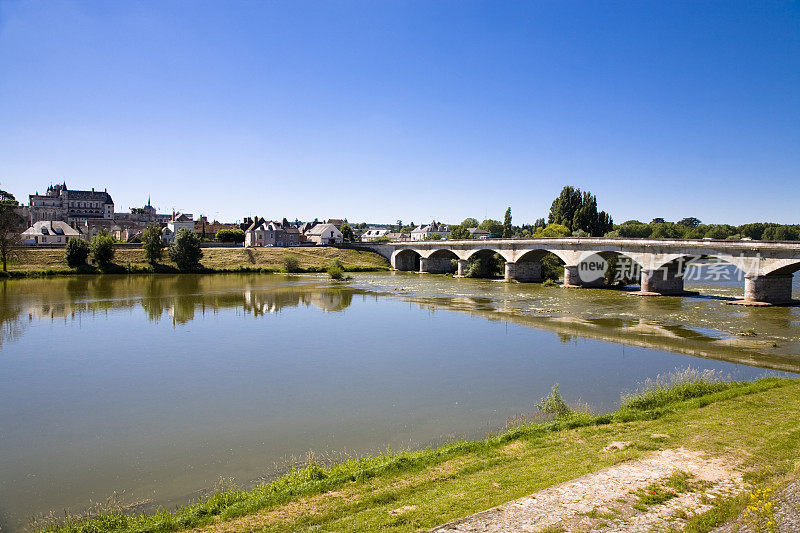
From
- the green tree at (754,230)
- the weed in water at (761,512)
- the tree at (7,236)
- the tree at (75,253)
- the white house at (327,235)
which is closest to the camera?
the weed in water at (761,512)

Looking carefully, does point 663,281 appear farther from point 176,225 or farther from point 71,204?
point 71,204

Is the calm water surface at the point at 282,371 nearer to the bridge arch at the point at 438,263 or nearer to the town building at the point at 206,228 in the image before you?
the bridge arch at the point at 438,263

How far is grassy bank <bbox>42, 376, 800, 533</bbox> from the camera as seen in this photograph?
769cm

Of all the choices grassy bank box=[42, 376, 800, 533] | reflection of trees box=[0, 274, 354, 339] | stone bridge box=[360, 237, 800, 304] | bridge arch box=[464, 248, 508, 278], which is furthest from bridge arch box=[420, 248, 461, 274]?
grassy bank box=[42, 376, 800, 533]

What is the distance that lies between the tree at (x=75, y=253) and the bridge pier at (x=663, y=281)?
6329 cm

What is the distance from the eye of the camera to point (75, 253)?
61.3 metres

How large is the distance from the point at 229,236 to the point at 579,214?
6406cm

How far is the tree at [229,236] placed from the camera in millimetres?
93562

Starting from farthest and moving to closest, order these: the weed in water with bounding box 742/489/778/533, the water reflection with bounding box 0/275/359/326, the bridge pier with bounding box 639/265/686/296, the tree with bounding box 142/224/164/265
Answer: the tree with bounding box 142/224/164/265
the bridge pier with bounding box 639/265/686/296
the water reflection with bounding box 0/275/359/326
the weed in water with bounding box 742/489/778/533

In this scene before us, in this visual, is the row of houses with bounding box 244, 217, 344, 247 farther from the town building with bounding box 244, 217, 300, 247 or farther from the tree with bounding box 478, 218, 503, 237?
the tree with bounding box 478, 218, 503, 237

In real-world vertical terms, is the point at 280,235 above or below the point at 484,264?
above

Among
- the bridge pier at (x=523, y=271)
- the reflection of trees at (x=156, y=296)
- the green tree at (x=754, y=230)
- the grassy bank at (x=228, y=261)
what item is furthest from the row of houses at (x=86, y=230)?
the green tree at (x=754, y=230)

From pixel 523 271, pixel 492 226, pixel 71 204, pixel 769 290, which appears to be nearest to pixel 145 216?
pixel 71 204

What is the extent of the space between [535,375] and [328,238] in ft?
269
